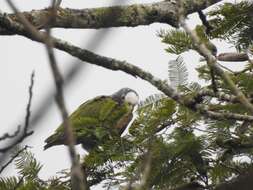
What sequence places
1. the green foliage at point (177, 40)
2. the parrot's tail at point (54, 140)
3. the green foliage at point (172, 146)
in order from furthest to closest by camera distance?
the parrot's tail at point (54, 140) < the green foliage at point (177, 40) < the green foliage at point (172, 146)

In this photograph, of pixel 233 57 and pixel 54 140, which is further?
pixel 54 140

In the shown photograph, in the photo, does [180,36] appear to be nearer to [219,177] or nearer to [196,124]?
[196,124]

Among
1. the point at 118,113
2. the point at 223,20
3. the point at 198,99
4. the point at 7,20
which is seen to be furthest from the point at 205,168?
the point at 7,20

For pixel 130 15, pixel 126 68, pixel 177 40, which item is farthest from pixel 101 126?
pixel 130 15

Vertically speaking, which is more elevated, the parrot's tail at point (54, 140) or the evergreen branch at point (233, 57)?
the evergreen branch at point (233, 57)

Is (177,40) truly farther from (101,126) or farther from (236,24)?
(101,126)

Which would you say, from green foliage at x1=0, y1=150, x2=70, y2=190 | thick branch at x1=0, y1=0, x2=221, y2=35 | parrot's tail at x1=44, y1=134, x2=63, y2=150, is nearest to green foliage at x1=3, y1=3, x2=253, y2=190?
green foliage at x1=0, y1=150, x2=70, y2=190

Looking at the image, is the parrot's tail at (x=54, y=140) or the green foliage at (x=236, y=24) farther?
the parrot's tail at (x=54, y=140)

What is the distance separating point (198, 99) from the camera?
252 centimetres

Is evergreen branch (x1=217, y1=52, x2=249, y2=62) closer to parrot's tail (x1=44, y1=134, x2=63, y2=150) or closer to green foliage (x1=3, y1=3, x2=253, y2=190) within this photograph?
green foliage (x1=3, y1=3, x2=253, y2=190)

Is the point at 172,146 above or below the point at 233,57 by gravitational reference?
below

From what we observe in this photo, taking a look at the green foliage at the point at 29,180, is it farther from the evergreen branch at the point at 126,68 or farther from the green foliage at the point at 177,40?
the green foliage at the point at 177,40

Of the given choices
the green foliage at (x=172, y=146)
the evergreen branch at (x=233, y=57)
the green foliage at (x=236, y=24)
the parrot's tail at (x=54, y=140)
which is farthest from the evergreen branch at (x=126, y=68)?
→ the parrot's tail at (x=54, y=140)

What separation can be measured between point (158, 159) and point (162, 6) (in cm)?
117
